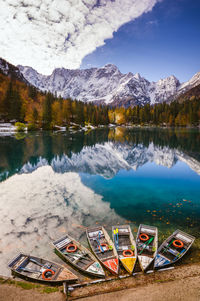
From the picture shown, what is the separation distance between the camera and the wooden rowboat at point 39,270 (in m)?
8.24

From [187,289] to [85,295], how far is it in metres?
5.10

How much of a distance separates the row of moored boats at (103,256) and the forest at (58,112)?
324 ft

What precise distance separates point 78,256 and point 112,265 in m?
2.12

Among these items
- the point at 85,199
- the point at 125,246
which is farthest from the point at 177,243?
the point at 85,199

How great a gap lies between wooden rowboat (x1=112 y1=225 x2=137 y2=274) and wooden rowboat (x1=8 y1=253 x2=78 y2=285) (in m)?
2.88

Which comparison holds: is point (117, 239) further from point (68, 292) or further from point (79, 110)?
point (79, 110)

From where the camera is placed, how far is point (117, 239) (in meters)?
11.2

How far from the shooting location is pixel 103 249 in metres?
10.2

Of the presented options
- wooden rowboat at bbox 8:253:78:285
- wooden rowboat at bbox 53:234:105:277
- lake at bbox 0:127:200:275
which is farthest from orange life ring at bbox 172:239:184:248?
wooden rowboat at bbox 8:253:78:285

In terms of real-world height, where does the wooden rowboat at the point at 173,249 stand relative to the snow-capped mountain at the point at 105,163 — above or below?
below

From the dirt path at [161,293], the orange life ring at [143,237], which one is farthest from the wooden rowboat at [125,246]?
the dirt path at [161,293]

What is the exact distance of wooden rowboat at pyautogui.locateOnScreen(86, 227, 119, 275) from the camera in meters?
8.99

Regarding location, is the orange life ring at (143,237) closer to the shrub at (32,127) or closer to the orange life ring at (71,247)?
the orange life ring at (71,247)

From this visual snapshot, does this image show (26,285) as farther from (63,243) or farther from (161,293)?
(161,293)
